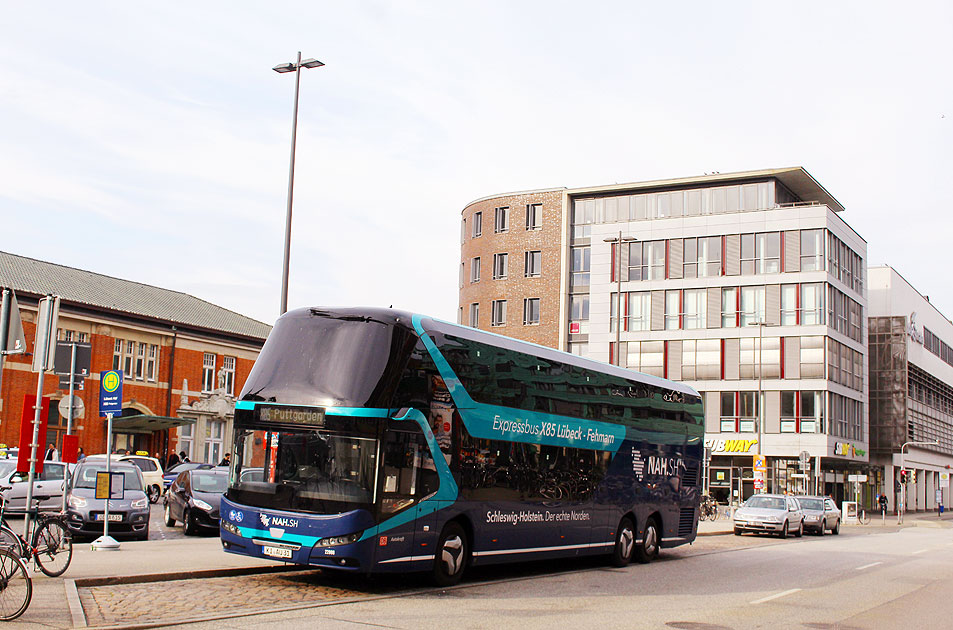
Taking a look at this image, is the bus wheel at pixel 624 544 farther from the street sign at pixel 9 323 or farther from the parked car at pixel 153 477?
the parked car at pixel 153 477

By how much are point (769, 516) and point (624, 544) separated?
657 inches

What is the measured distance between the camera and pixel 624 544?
1930cm

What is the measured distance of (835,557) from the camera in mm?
24953

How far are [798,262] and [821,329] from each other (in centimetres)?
411

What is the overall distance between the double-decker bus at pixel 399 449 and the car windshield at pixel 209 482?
9.51 metres

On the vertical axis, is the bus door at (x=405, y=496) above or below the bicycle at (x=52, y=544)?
above

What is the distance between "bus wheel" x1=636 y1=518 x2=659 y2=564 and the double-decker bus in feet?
11.5

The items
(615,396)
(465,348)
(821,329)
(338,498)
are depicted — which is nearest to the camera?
(338,498)

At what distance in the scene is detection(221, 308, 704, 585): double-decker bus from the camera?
12.8 meters

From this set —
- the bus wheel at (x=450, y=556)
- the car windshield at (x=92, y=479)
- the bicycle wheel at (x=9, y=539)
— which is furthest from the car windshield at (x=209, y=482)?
the bicycle wheel at (x=9, y=539)

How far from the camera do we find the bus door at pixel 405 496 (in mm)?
12805

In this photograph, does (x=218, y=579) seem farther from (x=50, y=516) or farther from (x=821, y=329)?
(x=821, y=329)

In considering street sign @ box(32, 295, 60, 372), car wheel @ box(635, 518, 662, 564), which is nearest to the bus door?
street sign @ box(32, 295, 60, 372)

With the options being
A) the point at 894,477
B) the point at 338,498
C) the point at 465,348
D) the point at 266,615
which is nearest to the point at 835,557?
the point at 465,348
